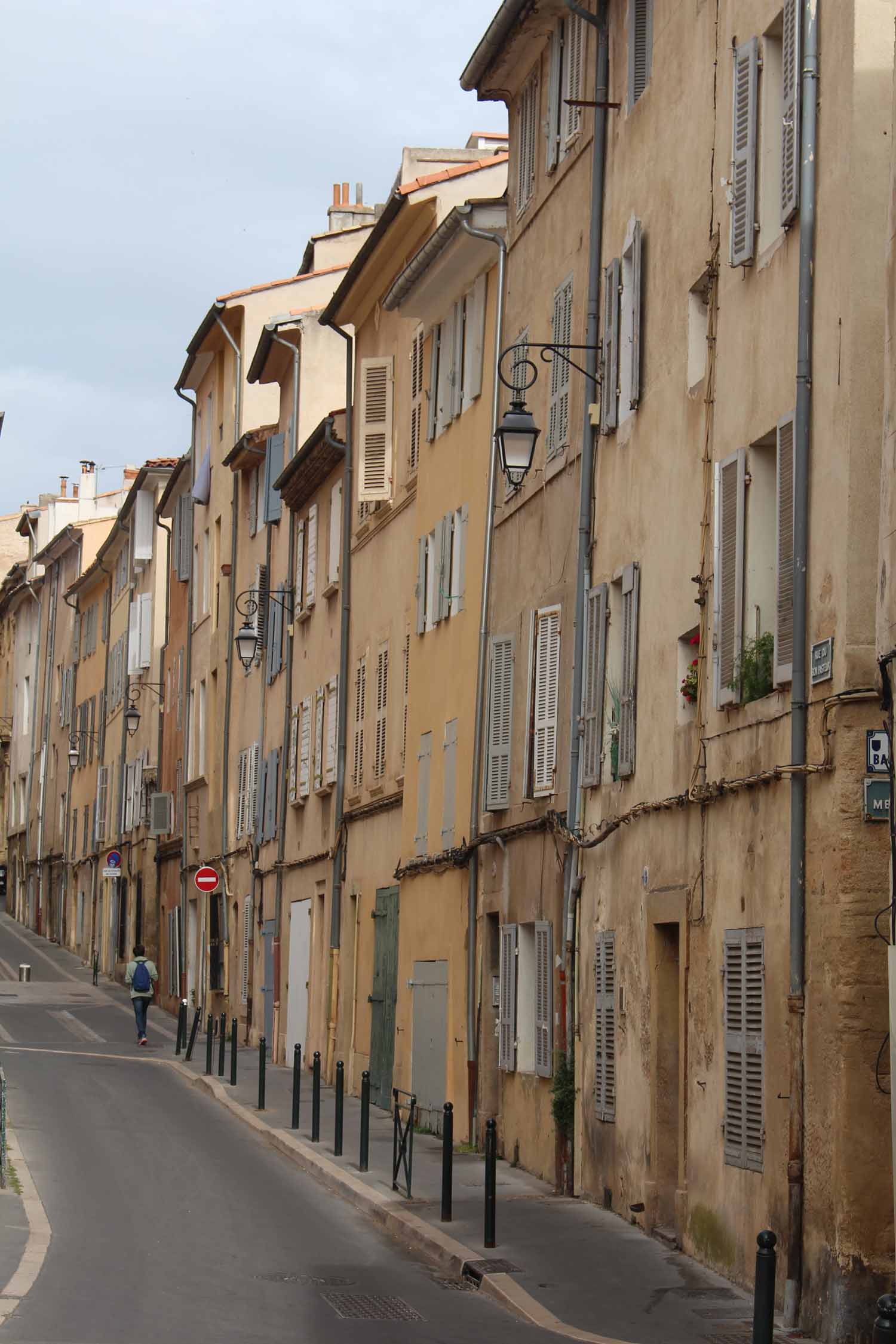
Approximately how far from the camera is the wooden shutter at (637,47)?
16.9 m

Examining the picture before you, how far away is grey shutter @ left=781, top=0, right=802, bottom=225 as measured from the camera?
12.5 m

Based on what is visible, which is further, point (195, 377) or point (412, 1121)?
point (195, 377)

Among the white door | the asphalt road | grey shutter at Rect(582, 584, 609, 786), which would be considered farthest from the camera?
the white door

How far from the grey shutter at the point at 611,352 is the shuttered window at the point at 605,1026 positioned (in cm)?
411

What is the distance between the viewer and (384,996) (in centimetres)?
2573

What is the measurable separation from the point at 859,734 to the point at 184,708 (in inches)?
1365

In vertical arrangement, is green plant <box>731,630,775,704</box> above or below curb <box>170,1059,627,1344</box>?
above

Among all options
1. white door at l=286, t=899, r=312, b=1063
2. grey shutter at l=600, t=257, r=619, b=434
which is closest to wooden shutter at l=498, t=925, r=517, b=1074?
grey shutter at l=600, t=257, r=619, b=434

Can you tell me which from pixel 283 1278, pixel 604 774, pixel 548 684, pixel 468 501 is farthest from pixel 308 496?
pixel 283 1278

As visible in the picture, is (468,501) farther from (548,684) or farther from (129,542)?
(129,542)

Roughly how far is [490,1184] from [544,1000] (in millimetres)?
4730

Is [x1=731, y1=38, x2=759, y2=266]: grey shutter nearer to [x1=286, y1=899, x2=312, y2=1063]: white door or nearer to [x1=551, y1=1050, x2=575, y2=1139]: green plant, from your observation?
[x1=551, y1=1050, x2=575, y2=1139]: green plant

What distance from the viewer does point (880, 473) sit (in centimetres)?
1129

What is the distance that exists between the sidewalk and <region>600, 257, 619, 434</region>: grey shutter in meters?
6.19
